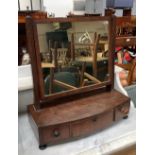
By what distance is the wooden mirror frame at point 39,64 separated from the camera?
0.62 meters

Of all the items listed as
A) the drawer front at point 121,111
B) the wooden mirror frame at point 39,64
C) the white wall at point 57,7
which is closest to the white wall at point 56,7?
the white wall at point 57,7

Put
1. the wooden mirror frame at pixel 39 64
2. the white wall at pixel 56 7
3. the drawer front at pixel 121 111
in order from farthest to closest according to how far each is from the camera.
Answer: the white wall at pixel 56 7 < the drawer front at pixel 121 111 < the wooden mirror frame at pixel 39 64

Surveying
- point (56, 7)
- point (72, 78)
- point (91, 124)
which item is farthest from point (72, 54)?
point (56, 7)

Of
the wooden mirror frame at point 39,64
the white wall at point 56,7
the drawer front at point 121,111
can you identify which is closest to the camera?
the wooden mirror frame at point 39,64

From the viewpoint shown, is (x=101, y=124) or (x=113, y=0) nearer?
(x=101, y=124)

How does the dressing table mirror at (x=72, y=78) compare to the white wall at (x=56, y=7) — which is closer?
the dressing table mirror at (x=72, y=78)

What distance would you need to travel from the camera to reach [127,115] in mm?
820

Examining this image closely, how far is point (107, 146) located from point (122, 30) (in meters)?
1.77

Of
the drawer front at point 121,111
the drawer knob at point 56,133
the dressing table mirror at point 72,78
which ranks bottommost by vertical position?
Answer: the drawer knob at point 56,133

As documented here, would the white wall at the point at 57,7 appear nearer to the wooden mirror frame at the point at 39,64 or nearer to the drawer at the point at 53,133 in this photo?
the wooden mirror frame at the point at 39,64

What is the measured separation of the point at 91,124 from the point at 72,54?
0.27m
